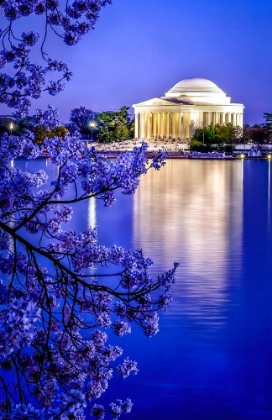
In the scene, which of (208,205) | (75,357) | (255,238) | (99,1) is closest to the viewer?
(75,357)

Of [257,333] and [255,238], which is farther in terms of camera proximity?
[255,238]

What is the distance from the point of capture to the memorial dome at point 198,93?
13475 centimetres

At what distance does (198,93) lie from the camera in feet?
445

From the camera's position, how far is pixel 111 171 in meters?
4.91

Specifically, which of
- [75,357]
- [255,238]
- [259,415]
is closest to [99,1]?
[75,357]

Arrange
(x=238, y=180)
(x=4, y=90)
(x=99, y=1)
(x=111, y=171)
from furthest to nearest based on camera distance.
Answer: (x=238, y=180), (x=4, y=90), (x=99, y=1), (x=111, y=171)

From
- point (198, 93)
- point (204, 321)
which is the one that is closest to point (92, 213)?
point (204, 321)

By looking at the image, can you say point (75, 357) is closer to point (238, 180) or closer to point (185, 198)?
point (185, 198)

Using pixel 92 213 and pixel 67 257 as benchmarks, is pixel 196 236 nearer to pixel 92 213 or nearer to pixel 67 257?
pixel 92 213

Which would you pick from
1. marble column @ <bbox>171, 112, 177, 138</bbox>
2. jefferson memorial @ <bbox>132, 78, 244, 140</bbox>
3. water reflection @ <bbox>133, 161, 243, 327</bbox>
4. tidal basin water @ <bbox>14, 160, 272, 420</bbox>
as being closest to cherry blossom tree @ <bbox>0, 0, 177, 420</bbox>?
tidal basin water @ <bbox>14, 160, 272, 420</bbox>

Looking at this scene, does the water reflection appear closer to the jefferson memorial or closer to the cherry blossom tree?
the cherry blossom tree

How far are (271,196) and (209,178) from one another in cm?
1307

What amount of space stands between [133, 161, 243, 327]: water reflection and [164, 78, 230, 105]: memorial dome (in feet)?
312

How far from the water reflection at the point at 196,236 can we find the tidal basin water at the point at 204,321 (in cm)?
2
